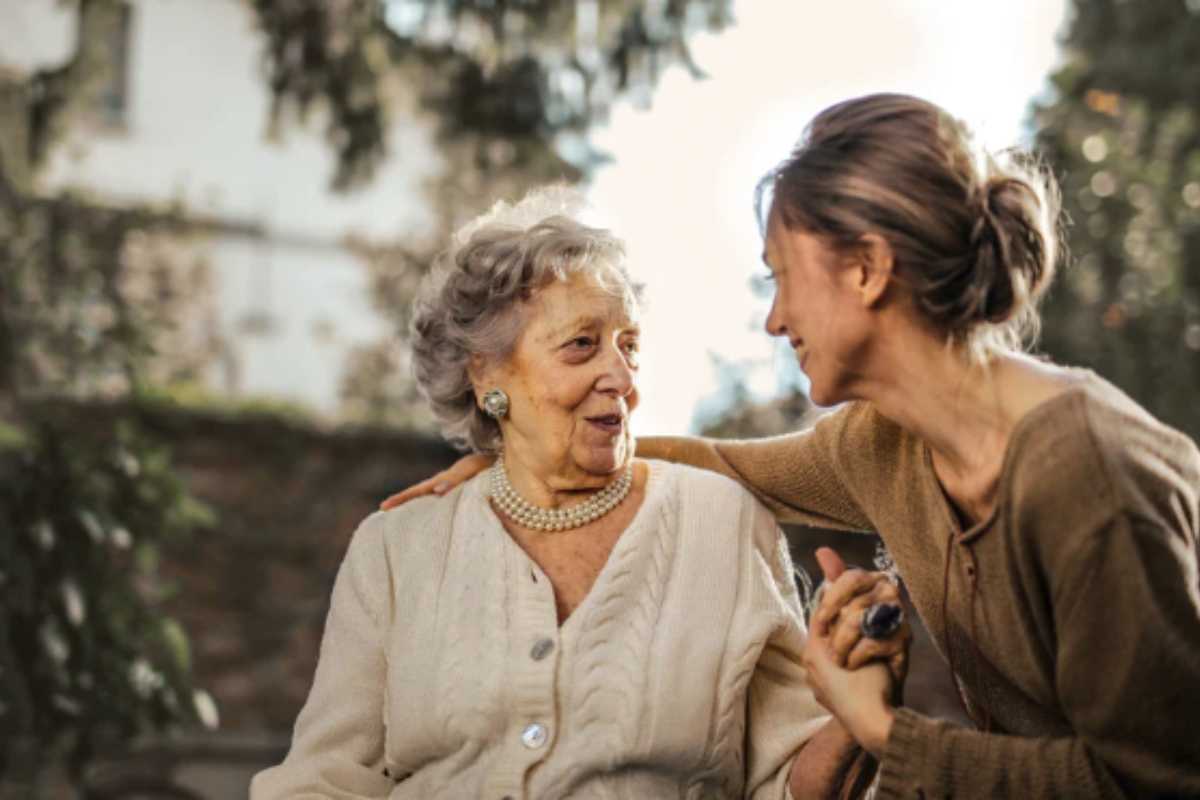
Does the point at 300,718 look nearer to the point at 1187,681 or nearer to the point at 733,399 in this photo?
the point at 1187,681

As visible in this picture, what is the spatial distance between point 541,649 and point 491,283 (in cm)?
67

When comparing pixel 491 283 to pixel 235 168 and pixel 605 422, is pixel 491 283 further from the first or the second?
pixel 235 168

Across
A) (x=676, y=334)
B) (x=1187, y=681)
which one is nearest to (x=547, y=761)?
(x=1187, y=681)

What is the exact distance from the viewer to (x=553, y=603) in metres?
2.88

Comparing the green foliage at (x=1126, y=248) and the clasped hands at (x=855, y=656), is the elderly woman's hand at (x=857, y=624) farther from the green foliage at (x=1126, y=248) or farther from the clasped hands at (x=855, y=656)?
the green foliage at (x=1126, y=248)

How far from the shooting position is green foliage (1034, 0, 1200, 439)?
668cm

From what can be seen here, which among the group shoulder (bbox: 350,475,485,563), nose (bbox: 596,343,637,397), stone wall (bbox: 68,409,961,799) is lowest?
stone wall (bbox: 68,409,961,799)

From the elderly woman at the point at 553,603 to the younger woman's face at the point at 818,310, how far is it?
1.65ft

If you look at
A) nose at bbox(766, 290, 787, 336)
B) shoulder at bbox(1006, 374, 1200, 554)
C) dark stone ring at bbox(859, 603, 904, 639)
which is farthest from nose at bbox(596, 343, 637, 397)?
shoulder at bbox(1006, 374, 1200, 554)

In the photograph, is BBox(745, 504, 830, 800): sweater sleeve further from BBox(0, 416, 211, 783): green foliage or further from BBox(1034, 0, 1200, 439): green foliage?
BBox(1034, 0, 1200, 439): green foliage

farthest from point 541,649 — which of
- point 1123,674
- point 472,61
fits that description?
point 472,61

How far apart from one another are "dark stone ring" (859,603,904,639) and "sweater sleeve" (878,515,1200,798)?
0.83 ft

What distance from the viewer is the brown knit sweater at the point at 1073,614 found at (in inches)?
86.5

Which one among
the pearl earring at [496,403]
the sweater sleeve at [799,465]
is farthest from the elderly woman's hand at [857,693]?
the pearl earring at [496,403]
